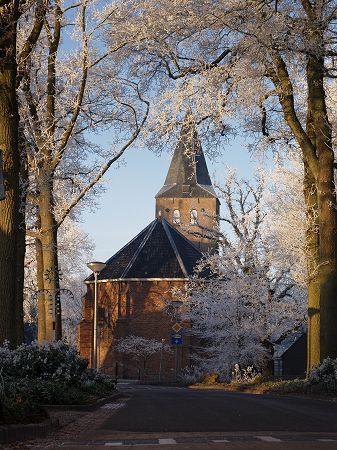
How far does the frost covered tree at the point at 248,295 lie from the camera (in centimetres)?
4181

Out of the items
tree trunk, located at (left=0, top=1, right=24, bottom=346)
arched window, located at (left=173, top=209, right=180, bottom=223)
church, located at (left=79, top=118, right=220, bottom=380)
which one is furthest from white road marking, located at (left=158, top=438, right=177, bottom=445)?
arched window, located at (left=173, top=209, right=180, bottom=223)

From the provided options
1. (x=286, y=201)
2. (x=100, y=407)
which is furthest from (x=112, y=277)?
(x=100, y=407)

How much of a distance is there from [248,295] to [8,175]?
29.7 m

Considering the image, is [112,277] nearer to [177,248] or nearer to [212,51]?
[177,248]

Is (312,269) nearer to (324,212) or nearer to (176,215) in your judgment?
(324,212)

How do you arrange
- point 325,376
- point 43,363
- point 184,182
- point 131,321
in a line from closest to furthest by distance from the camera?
point 43,363 < point 325,376 < point 131,321 < point 184,182

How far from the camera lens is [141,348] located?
63031 millimetres

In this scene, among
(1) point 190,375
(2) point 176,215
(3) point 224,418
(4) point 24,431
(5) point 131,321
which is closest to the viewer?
(4) point 24,431

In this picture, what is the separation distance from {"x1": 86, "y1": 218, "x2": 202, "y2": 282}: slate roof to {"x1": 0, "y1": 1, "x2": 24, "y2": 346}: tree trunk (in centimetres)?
4869

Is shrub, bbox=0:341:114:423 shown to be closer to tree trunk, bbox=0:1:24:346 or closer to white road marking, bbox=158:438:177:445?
tree trunk, bbox=0:1:24:346

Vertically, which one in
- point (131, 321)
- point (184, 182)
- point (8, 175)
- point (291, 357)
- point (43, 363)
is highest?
point (184, 182)

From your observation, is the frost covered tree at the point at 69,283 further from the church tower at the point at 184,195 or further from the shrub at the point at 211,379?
the church tower at the point at 184,195

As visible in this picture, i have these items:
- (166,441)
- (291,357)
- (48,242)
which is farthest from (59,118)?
(291,357)

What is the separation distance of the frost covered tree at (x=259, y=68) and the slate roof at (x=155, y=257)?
1632 inches
